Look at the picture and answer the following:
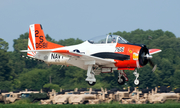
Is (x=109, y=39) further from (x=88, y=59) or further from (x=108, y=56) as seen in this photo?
(x=88, y=59)

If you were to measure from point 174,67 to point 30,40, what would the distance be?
48409 millimetres

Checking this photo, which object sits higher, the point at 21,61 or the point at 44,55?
the point at 21,61

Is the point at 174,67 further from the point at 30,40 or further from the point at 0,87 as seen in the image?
the point at 30,40

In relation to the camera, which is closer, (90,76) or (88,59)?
(88,59)

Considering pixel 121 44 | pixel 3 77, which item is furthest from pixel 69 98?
pixel 3 77

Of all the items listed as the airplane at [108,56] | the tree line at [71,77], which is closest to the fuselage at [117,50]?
the airplane at [108,56]

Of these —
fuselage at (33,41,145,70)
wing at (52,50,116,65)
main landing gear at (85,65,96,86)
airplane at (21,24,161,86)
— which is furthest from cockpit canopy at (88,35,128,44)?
main landing gear at (85,65,96,86)

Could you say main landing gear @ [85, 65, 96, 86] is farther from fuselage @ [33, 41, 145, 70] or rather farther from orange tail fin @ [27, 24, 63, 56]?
orange tail fin @ [27, 24, 63, 56]

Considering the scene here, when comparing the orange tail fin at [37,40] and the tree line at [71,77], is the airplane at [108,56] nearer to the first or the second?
the orange tail fin at [37,40]

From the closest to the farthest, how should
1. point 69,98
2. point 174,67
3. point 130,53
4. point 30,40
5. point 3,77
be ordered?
point 130,53 < point 30,40 < point 69,98 < point 3,77 < point 174,67

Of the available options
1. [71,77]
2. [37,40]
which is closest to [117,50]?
[37,40]

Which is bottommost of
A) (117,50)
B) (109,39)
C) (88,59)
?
(88,59)

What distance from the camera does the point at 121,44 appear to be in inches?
869

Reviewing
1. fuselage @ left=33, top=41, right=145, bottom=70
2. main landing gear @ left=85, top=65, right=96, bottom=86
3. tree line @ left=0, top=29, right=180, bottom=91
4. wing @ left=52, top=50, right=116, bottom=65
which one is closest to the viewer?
fuselage @ left=33, top=41, right=145, bottom=70
